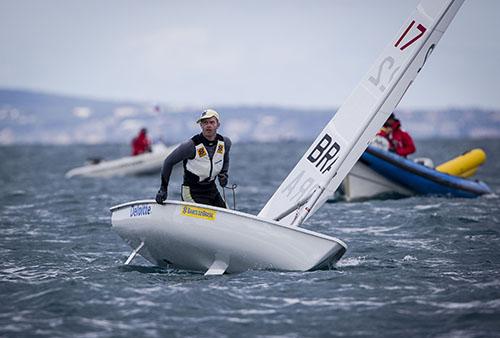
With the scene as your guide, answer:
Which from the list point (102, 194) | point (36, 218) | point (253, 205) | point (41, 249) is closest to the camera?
point (41, 249)

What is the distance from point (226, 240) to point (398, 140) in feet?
30.5

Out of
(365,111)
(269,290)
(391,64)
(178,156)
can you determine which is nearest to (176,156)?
(178,156)

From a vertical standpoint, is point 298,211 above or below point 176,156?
below

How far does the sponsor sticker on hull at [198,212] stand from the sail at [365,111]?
118 centimetres

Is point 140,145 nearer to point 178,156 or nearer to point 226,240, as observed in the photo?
point 178,156

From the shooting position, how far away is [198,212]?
7.95 m

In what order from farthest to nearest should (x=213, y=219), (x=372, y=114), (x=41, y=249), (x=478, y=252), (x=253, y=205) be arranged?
(x=253, y=205), (x=41, y=249), (x=478, y=252), (x=372, y=114), (x=213, y=219)

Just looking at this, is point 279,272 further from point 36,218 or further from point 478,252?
point 36,218

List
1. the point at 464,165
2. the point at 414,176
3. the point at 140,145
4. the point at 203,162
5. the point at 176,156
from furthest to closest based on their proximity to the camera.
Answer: the point at 140,145, the point at 464,165, the point at 414,176, the point at 203,162, the point at 176,156

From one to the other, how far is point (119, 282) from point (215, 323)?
6.20ft

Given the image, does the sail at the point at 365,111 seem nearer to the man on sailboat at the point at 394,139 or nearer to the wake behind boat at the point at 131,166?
the man on sailboat at the point at 394,139

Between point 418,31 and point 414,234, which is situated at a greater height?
point 418,31

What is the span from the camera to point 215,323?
6465 millimetres

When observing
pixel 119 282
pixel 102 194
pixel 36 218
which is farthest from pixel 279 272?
pixel 102 194
